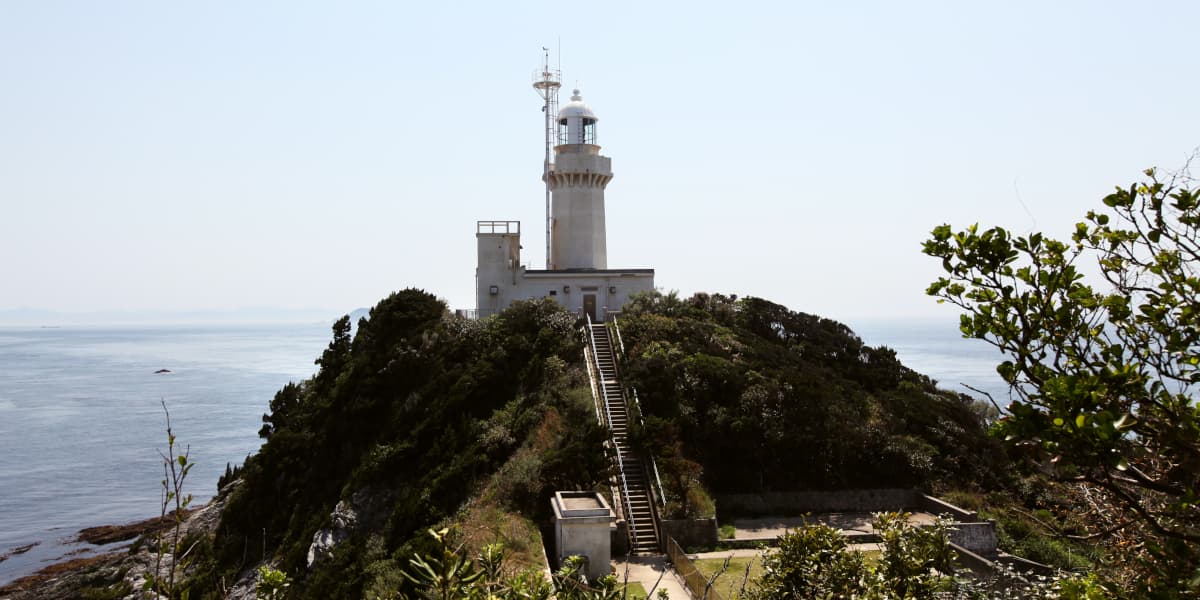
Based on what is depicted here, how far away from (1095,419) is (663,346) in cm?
2590

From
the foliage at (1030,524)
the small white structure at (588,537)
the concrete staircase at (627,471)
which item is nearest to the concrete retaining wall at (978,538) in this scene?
the foliage at (1030,524)

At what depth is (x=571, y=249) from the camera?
140ft

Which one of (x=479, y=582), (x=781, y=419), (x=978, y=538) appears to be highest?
(x=479, y=582)

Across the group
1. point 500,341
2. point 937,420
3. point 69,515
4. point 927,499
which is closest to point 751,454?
point 927,499

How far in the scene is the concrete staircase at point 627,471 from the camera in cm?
2070

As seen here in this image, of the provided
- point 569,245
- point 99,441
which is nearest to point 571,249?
point 569,245

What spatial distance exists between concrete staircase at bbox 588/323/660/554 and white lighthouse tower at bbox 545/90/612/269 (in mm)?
12185

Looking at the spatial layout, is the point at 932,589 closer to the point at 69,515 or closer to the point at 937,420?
the point at 937,420

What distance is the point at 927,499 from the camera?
78.5 ft

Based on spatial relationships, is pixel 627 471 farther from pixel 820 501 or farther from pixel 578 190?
pixel 578 190

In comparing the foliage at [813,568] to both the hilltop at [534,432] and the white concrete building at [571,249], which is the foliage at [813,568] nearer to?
Answer: the hilltop at [534,432]

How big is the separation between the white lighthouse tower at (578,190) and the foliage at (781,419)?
9083 mm

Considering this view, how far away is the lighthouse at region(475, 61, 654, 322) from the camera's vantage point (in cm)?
4041

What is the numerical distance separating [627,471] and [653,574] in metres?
4.92
